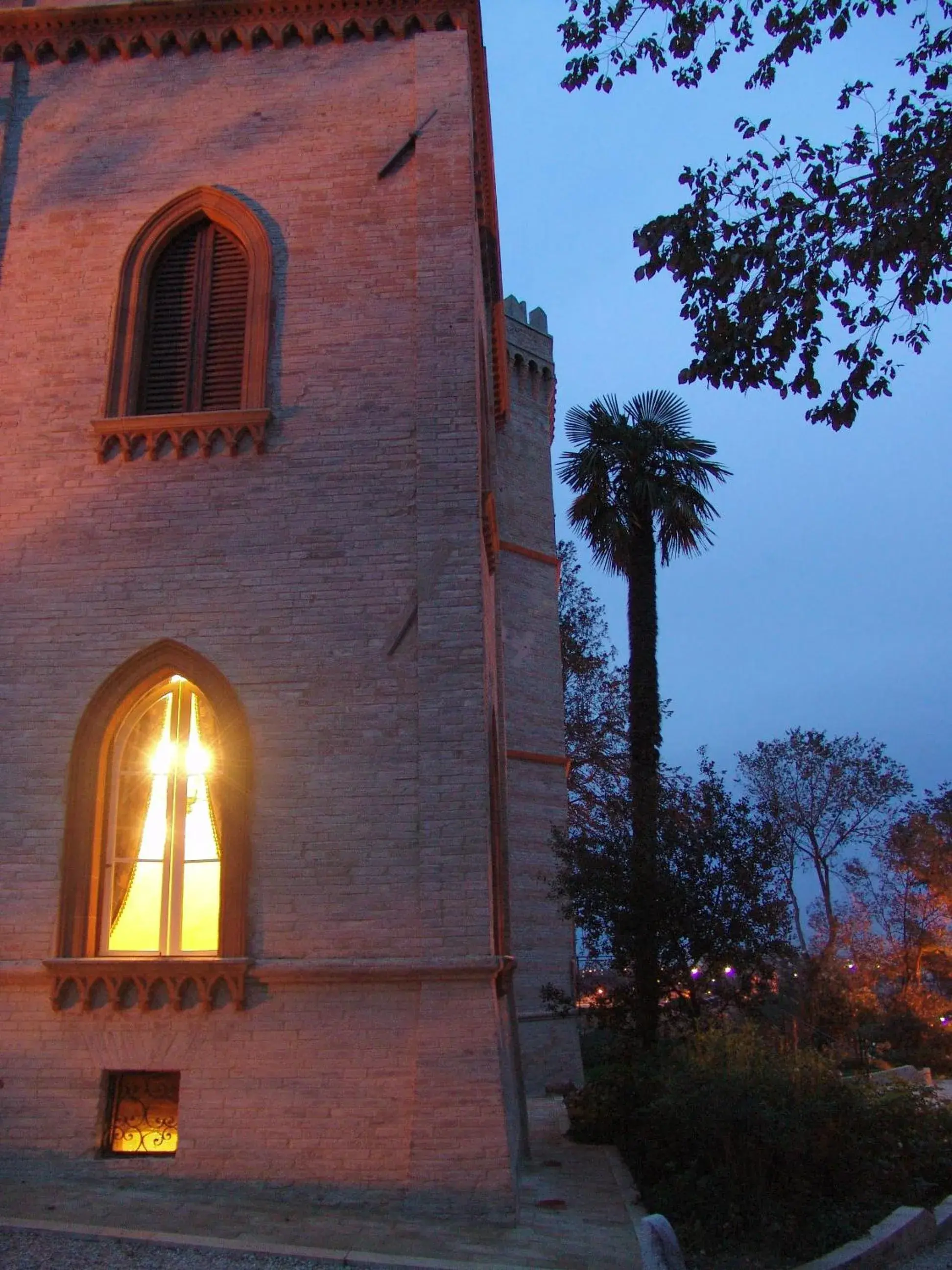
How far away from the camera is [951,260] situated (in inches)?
278

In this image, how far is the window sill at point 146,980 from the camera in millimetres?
8312

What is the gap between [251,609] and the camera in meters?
9.34

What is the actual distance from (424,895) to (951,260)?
5.74 m

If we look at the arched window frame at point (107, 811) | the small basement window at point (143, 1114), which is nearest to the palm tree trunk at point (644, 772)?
the arched window frame at point (107, 811)

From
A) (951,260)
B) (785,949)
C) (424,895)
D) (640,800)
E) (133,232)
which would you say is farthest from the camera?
(640,800)

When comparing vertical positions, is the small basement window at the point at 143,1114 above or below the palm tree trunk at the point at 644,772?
below

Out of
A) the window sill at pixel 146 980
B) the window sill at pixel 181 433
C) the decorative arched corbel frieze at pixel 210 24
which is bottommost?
the window sill at pixel 146 980

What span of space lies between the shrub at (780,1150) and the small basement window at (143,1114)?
12.1 ft

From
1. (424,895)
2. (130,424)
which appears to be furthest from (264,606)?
(424,895)

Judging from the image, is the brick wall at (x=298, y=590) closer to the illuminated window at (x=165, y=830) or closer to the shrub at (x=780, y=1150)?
the illuminated window at (x=165, y=830)

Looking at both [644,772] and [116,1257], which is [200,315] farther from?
[644,772]

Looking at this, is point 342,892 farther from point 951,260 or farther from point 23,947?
point 951,260

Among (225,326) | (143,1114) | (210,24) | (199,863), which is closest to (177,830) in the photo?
(199,863)

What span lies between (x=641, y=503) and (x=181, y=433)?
1112 centimetres
